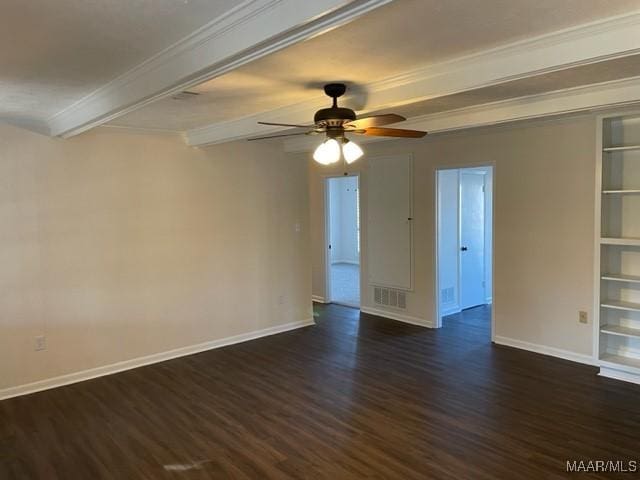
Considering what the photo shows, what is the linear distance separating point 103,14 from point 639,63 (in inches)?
110

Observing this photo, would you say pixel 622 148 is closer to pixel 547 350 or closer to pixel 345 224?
pixel 547 350

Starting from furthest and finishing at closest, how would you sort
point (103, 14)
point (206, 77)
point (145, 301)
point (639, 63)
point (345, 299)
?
point (345, 299), point (145, 301), point (639, 63), point (206, 77), point (103, 14)

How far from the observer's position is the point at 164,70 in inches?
102

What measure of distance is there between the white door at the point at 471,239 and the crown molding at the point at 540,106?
2732mm

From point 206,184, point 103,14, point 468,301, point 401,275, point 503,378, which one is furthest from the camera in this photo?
point 468,301

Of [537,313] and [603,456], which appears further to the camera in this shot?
[537,313]

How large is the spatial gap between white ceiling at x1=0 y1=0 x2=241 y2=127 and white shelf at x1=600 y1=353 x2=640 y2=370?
4.25 m

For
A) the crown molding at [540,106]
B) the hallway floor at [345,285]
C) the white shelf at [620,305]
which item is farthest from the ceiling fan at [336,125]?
the hallway floor at [345,285]

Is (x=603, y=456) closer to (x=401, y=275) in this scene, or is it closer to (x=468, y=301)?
(x=401, y=275)

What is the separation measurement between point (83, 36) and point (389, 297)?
514 cm

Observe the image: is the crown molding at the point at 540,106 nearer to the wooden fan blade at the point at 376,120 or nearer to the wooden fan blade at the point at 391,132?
the wooden fan blade at the point at 391,132

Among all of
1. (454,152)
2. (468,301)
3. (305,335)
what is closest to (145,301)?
(305,335)

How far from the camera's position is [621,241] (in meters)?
4.09

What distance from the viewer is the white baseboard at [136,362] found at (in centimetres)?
424
